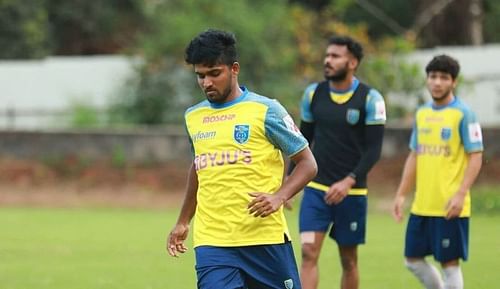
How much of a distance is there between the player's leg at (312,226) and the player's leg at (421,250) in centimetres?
70

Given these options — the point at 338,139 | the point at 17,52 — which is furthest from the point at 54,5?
the point at 338,139

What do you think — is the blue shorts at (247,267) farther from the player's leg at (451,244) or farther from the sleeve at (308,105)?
the sleeve at (308,105)

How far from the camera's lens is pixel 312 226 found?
10.4 meters

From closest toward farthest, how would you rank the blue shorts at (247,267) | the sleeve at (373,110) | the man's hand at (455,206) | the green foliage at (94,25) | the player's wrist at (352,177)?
the blue shorts at (247,267) → the man's hand at (455,206) → the player's wrist at (352,177) → the sleeve at (373,110) → the green foliage at (94,25)

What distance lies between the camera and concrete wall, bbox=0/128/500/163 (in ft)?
89.2

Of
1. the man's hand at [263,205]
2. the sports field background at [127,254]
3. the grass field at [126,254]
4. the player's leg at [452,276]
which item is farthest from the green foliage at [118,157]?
the man's hand at [263,205]

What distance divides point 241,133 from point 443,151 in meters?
3.42

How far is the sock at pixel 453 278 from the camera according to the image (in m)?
10.2

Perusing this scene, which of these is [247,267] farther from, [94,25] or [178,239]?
[94,25]

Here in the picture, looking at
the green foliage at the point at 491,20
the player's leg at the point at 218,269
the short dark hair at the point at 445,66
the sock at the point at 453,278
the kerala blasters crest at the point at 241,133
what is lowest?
the sock at the point at 453,278

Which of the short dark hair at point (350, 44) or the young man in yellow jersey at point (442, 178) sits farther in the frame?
the short dark hair at point (350, 44)

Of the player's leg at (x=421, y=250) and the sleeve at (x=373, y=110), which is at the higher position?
the sleeve at (x=373, y=110)

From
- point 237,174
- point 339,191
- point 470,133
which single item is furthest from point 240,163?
point 470,133

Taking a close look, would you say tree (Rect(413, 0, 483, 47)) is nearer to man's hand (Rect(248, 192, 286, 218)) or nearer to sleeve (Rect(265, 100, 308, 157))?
sleeve (Rect(265, 100, 308, 157))
